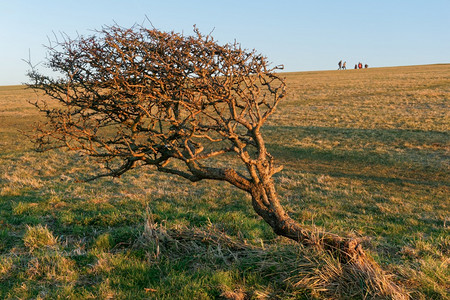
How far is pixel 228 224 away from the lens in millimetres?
7074

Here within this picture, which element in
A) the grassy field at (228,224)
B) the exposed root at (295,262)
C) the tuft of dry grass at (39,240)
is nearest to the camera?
the exposed root at (295,262)

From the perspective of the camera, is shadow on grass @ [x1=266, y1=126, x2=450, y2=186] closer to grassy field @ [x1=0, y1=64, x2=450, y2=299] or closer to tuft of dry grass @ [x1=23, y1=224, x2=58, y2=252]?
grassy field @ [x1=0, y1=64, x2=450, y2=299]

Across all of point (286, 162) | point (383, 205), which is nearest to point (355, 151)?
point (286, 162)

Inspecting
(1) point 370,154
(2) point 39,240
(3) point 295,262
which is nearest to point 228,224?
(3) point 295,262

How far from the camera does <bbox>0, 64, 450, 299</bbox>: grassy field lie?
454 centimetres

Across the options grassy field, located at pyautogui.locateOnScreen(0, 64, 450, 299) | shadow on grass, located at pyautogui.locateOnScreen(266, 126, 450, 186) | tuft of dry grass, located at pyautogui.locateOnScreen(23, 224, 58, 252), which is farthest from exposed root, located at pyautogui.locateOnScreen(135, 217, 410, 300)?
shadow on grass, located at pyautogui.locateOnScreen(266, 126, 450, 186)

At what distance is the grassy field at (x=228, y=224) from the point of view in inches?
179

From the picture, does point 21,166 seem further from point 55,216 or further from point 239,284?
point 239,284

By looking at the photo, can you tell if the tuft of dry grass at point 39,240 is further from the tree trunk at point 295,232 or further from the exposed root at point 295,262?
the tree trunk at point 295,232

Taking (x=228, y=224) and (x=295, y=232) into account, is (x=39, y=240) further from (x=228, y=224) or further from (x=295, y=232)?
(x=295, y=232)

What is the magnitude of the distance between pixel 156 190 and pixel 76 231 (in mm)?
4944

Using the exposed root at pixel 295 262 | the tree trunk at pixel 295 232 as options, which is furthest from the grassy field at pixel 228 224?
the tree trunk at pixel 295 232

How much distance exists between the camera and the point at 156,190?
11758mm

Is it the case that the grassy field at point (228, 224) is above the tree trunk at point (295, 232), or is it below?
below
